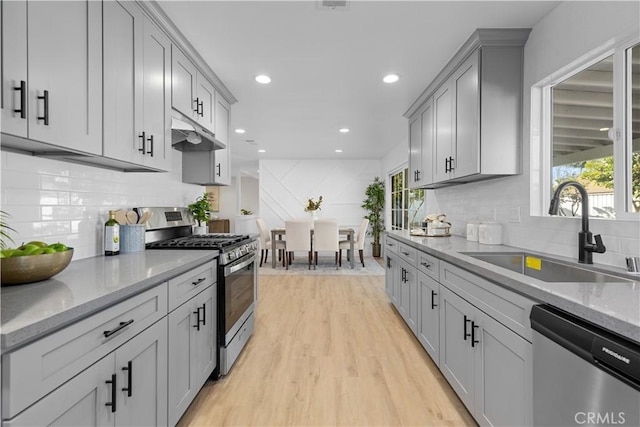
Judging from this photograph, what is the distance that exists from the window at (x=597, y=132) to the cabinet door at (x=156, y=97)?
2.54m

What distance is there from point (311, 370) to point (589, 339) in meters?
1.81

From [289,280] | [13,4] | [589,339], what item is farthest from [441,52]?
[289,280]

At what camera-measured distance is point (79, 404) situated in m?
0.94

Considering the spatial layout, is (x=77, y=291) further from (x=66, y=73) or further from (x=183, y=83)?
(x=183, y=83)

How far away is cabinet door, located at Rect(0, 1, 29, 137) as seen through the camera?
1039 millimetres

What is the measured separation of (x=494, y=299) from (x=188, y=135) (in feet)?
7.42

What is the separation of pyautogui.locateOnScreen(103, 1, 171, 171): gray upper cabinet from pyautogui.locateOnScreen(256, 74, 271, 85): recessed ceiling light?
3.18 ft

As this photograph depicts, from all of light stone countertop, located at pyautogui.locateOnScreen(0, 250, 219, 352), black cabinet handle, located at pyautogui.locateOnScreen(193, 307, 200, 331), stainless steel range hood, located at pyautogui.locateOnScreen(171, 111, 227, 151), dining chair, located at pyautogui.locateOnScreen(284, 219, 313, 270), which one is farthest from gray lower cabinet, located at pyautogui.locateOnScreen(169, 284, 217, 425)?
dining chair, located at pyautogui.locateOnScreen(284, 219, 313, 270)

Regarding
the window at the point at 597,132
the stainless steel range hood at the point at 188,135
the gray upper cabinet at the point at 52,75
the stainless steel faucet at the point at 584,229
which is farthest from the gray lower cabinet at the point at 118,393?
the window at the point at 597,132

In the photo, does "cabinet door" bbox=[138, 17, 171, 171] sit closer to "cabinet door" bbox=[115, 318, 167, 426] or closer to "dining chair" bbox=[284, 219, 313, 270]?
"cabinet door" bbox=[115, 318, 167, 426]

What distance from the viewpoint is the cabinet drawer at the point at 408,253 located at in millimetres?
2711

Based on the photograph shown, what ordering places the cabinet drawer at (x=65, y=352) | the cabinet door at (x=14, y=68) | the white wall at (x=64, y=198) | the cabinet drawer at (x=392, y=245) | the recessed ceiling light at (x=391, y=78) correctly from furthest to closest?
the cabinet drawer at (x=392, y=245)
the recessed ceiling light at (x=391, y=78)
the white wall at (x=64, y=198)
the cabinet door at (x=14, y=68)
the cabinet drawer at (x=65, y=352)

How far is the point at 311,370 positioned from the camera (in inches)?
90.0

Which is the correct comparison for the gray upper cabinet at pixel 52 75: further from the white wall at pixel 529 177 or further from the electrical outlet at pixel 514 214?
the electrical outlet at pixel 514 214
